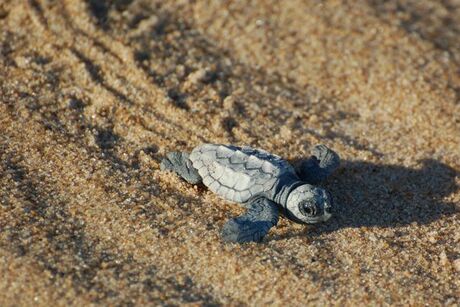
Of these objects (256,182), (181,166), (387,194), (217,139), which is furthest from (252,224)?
(387,194)

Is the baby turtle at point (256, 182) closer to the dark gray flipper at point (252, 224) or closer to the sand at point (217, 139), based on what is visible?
the dark gray flipper at point (252, 224)

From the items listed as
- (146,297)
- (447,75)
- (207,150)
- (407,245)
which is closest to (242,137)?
(207,150)

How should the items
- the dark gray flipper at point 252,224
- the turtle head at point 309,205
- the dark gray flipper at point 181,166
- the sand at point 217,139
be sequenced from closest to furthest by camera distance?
the sand at point 217,139, the dark gray flipper at point 252,224, the turtle head at point 309,205, the dark gray flipper at point 181,166

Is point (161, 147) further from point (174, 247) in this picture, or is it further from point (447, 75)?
point (447, 75)

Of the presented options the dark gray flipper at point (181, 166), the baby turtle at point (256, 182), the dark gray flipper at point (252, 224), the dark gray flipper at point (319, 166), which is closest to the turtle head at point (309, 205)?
the baby turtle at point (256, 182)

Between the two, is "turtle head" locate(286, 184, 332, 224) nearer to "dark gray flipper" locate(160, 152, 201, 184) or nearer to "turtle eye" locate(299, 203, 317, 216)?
"turtle eye" locate(299, 203, 317, 216)

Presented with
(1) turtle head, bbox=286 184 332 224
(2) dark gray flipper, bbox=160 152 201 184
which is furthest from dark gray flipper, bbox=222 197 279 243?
(2) dark gray flipper, bbox=160 152 201 184
